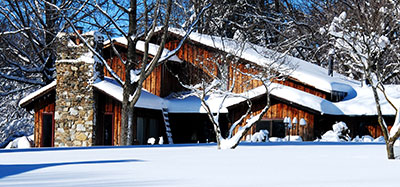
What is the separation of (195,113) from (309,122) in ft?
15.8

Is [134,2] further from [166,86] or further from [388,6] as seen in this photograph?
[388,6]

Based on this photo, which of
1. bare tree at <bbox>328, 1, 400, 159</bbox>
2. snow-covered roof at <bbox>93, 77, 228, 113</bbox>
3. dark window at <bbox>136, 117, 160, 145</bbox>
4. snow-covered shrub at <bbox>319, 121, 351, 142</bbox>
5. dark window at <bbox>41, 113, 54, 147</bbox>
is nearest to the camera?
bare tree at <bbox>328, 1, 400, 159</bbox>

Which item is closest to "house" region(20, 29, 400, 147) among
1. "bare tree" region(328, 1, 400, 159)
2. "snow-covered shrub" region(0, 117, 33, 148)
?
"bare tree" region(328, 1, 400, 159)

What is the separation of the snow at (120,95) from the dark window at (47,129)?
2776 millimetres

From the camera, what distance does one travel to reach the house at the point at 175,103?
19922 millimetres

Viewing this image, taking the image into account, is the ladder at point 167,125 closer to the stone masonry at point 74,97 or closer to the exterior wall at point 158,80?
the exterior wall at point 158,80

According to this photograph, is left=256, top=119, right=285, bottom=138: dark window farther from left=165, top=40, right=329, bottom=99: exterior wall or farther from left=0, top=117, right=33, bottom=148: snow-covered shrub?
left=0, top=117, right=33, bottom=148: snow-covered shrub

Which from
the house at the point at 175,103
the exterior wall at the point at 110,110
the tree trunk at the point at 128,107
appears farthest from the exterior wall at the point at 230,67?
the tree trunk at the point at 128,107

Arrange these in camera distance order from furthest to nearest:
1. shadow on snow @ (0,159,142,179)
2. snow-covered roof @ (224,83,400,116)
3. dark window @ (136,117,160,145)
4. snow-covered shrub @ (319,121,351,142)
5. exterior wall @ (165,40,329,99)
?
exterior wall @ (165,40,329,99)
dark window @ (136,117,160,145)
snow-covered roof @ (224,83,400,116)
snow-covered shrub @ (319,121,351,142)
shadow on snow @ (0,159,142,179)

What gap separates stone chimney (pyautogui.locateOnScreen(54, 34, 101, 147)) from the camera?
1984 cm

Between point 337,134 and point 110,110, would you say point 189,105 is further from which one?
point 337,134

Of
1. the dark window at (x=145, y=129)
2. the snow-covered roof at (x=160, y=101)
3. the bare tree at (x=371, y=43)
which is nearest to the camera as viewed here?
the bare tree at (x=371, y=43)

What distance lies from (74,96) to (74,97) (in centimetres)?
4

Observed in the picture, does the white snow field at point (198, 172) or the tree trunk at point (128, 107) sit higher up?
the tree trunk at point (128, 107)
